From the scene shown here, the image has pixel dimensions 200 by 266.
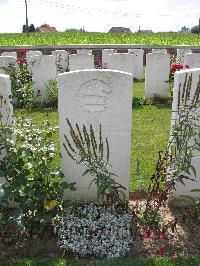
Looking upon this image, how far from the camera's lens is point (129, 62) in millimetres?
9641

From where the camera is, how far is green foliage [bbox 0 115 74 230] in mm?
3535

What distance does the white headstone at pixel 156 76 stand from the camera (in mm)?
9312

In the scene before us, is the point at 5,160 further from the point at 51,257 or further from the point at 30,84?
the point at 30,84

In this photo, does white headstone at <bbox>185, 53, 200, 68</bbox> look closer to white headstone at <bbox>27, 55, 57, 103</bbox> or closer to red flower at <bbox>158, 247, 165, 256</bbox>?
white headstone at <bbox>27, 55, 57, 103</bbox>

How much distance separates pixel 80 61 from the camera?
9500mm

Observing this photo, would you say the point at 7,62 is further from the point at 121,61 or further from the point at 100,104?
the point at 100,104

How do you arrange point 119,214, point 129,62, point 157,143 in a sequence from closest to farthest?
point 119,214 < point 157,143 < point 129,62

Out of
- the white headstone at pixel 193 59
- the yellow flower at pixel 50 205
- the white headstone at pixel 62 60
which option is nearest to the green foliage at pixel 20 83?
the white headstone at pixel 62 60

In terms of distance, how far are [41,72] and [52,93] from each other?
21.6 inches

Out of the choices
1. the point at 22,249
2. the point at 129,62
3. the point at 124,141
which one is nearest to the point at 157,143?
the point at 124,141

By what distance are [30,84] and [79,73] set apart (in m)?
5.12

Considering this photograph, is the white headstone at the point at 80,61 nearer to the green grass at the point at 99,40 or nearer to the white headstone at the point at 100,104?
the white headstone at the point at 100,104

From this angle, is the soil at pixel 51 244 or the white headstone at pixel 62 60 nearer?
the soil at pixel 51 244

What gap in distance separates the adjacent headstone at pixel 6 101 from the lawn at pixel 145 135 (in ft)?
1.15
